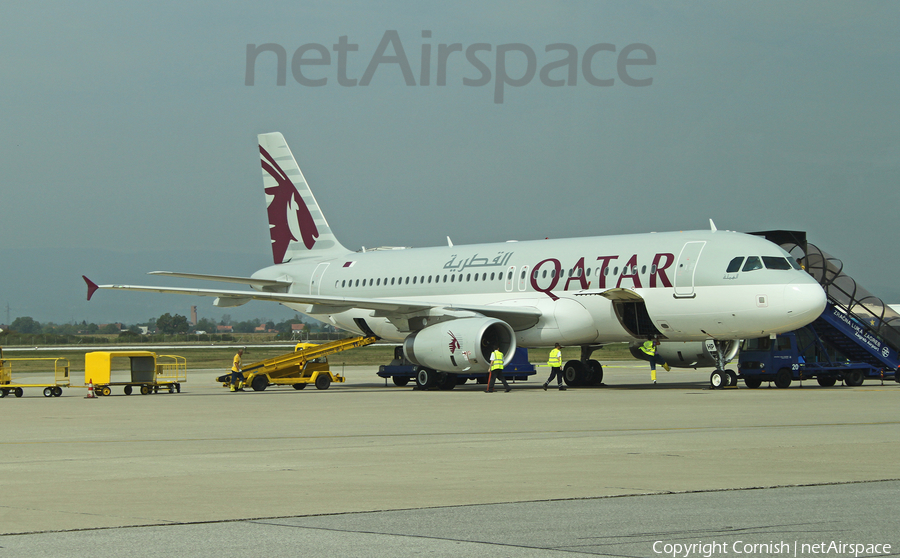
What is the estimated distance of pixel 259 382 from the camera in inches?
1320

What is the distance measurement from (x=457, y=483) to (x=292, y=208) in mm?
31381

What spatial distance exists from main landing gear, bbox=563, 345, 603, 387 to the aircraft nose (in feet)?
25.7

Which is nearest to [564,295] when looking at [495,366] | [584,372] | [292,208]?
[495,366]

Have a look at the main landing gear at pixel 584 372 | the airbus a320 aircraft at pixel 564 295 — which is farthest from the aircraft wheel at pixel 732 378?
the main landing gear at pixel 584 372

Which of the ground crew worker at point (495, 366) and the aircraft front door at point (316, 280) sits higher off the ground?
the aircraft front door at point (316, 280)

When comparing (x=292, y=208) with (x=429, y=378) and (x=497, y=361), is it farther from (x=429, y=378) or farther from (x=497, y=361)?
(x=497, y=361)

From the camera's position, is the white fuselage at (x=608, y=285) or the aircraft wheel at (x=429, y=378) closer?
the white fuselage at (x=608, y=285)

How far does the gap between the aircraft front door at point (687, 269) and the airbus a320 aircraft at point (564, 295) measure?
0.09ft

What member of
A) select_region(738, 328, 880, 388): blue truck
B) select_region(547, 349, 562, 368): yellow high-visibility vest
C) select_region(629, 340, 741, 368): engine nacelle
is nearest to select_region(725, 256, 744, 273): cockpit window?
select_region(738, 328, 880, 388): blue truck

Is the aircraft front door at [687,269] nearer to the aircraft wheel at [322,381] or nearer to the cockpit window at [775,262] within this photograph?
the cockpit window at [775,262]

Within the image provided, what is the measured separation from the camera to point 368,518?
853 cm

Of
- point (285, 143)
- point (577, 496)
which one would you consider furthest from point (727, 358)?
point (577, 496)

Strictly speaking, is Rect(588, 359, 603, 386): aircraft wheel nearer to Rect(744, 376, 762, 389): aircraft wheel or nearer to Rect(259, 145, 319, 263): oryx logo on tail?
Rect(744, 376, 762, 389): aircraft wheel

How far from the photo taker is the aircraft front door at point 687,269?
28.1m
